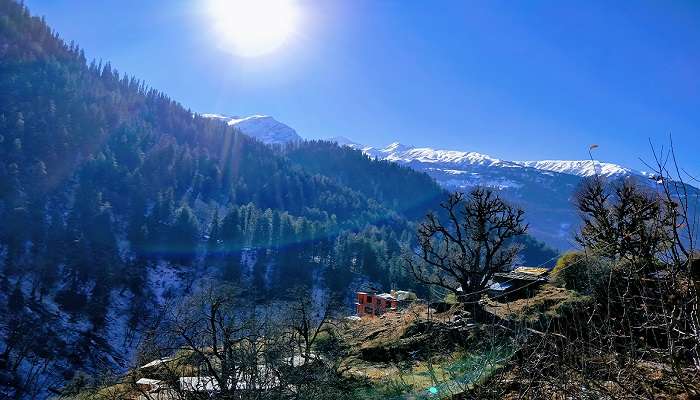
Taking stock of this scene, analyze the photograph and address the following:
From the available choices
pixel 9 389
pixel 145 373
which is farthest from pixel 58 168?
pixel 145 373

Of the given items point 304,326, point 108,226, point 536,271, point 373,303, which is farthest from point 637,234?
point 108,226

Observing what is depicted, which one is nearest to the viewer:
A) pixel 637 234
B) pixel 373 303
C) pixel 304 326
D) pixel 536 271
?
pixel 637 234

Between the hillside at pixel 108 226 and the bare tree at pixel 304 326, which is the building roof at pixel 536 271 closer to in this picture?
the bare tree at pixel 304 326

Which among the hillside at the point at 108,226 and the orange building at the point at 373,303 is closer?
the orange building at the point at 373,303

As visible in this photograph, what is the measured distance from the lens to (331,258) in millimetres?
117312

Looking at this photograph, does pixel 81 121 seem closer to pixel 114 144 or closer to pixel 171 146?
Result: pixel 114 144

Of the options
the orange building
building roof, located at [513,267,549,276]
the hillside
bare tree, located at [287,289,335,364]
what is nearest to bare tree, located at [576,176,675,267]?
bare tree, located at [287,289,335,364]

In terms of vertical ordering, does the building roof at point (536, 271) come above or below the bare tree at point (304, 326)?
above

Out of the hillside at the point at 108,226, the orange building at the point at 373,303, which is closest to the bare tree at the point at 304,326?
the hillside at the point at 108,226

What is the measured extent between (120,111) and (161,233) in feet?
239

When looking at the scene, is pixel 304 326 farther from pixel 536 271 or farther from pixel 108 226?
pixel 108 226

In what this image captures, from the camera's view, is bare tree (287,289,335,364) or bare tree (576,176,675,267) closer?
bare tree (576,176,675,267)

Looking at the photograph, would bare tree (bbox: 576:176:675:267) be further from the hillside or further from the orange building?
the orange building

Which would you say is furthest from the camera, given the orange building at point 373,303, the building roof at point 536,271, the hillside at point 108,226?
the hillside at point 108,226
